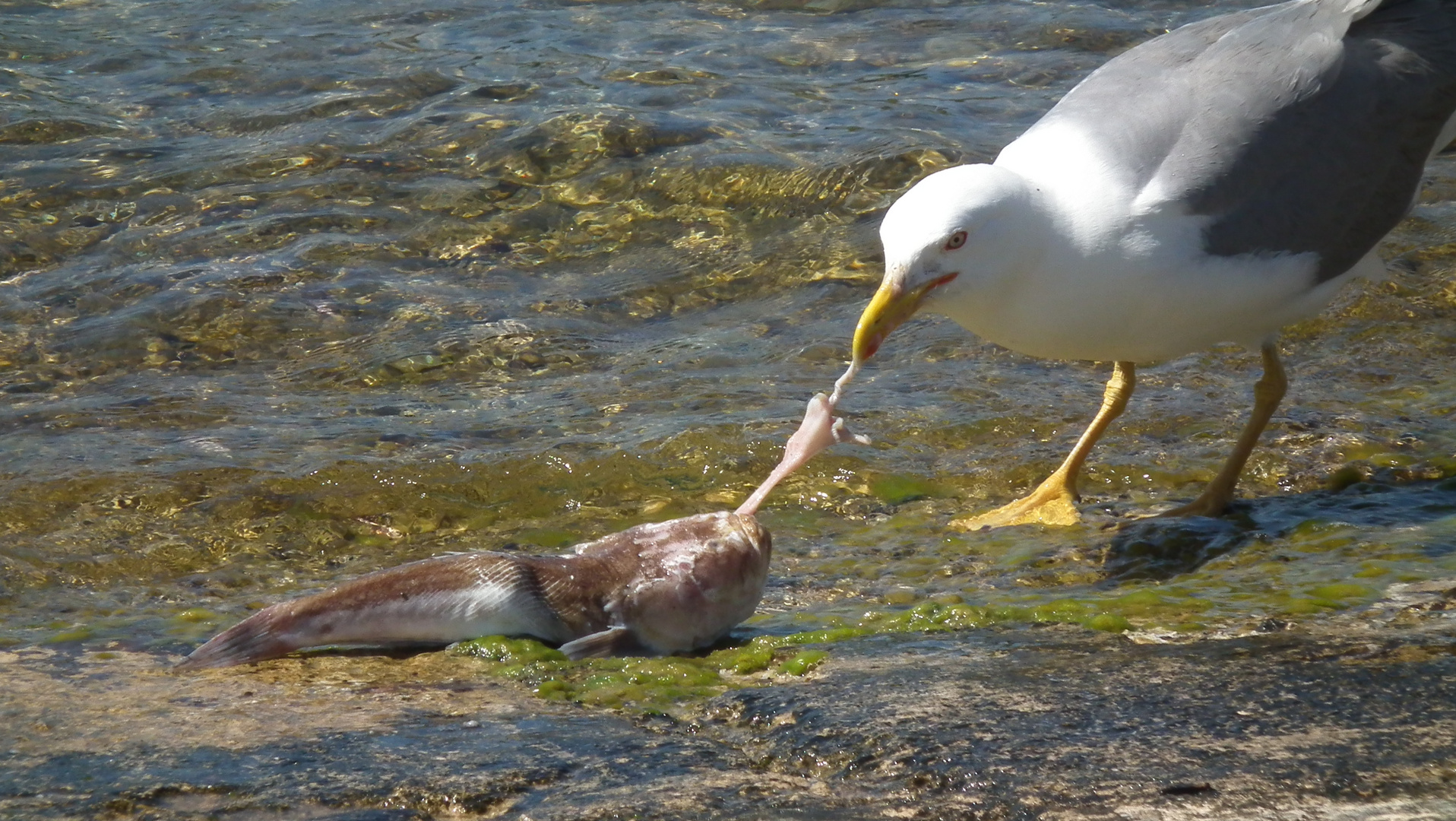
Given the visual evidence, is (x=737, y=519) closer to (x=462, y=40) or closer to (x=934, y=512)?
(x=934, y=512)

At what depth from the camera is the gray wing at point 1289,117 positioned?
15.0 feet

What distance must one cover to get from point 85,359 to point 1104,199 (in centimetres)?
450

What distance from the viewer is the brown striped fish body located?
362cm

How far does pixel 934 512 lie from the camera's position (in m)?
5.14

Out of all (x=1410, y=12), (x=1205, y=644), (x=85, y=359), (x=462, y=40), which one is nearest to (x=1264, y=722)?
(x=1205, y=644)

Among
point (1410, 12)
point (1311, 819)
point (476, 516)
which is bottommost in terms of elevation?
point (476, 516)

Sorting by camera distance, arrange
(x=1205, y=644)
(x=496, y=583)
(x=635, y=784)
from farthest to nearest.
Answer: (x=496, y=583) < (x=1205, y=644) < (x=635, y=784)

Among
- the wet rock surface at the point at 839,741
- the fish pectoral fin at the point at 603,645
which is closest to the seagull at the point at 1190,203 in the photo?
the fish pectoral fin at the point at 603,645

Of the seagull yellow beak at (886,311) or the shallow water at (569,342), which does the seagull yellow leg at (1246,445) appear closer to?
the shallow water at (569,342)

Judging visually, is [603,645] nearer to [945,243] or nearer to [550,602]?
[550,602]

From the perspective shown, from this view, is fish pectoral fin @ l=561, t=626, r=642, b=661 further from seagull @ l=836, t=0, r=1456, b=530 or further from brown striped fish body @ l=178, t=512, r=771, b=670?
seagull @ l=836, t=0, r=1456, b=530

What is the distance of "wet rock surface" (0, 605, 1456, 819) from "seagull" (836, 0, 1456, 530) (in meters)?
1.27

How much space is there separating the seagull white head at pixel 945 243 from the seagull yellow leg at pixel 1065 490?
1086 mm

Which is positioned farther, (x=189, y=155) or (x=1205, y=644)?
(x=189, y=155)
